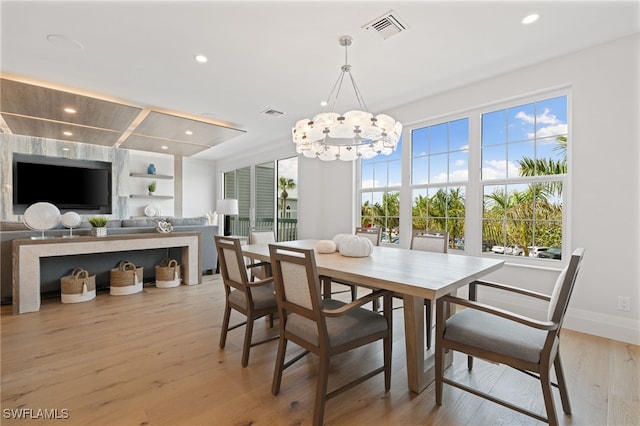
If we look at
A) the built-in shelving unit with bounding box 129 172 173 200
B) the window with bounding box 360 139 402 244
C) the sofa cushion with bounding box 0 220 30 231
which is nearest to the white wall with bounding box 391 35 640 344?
the window with bounding box 360 139 402 244

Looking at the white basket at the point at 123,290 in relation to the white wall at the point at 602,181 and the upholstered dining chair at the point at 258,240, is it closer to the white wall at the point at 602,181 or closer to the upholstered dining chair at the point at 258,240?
the upholstered dining chair at the point at 258,240

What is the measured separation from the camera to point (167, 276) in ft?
13.6

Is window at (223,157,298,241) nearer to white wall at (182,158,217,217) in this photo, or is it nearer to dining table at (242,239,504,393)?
white wall at (182,158,217,217)

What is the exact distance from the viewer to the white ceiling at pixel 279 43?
7.48ft

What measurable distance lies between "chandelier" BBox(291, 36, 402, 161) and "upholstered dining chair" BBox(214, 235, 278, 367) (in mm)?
1134

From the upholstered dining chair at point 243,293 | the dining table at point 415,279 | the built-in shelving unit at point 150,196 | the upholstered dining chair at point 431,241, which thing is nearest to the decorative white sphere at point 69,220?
the upholstered dining chair at point 243,293

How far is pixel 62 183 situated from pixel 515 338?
777 cm

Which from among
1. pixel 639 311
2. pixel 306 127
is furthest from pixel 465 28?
pixel 639 311

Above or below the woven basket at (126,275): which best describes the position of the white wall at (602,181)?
above

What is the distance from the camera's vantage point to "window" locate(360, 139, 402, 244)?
4461 millimetres

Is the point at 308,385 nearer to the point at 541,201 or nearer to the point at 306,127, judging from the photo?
the point at 306,127

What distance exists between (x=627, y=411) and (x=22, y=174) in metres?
8.54

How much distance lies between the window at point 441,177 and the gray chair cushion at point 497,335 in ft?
7.43

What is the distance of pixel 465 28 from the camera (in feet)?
8.21
